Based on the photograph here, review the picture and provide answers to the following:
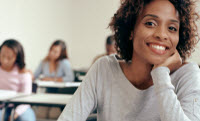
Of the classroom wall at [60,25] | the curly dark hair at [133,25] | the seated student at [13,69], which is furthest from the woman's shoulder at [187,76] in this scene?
the classroom wall at [60,25]

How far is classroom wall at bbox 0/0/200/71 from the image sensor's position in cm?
526

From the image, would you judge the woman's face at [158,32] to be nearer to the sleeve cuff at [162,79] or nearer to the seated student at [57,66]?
the sleeve cuff at [162,79]

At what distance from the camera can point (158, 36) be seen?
3.44 ft

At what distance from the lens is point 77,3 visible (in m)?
7.04

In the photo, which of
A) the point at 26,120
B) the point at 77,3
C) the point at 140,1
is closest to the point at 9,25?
the point at 77,3

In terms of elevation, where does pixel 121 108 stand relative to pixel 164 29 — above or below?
below

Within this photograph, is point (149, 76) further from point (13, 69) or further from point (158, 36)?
point (13, 69)

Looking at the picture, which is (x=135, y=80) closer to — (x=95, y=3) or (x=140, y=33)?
(x=140, y=33)

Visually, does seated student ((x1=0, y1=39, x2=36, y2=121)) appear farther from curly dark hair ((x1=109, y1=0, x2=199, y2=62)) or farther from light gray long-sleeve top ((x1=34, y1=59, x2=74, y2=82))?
curly dark hair ((x1=109, y1=0, x2=199, y2=62))

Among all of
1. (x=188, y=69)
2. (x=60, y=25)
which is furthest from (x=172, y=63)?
(x=60, y=25)

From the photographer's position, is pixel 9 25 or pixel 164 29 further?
pixel 9 25

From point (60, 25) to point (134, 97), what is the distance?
230 inches

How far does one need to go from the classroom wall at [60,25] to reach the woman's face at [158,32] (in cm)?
426

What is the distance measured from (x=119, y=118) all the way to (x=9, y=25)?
445cm
